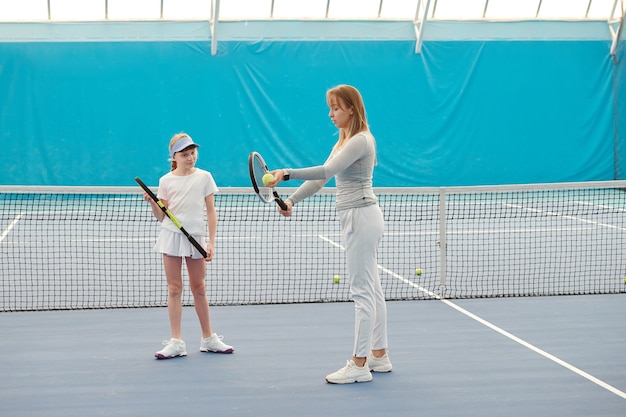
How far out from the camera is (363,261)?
412 centimetres

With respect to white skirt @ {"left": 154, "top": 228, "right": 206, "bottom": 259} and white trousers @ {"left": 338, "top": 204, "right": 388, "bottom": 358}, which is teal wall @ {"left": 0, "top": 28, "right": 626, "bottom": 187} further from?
white trousers @ {"left": 338, "top": 204, "right": 388, "bottom": 358}

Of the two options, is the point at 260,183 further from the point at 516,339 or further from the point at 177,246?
the point at 516,339

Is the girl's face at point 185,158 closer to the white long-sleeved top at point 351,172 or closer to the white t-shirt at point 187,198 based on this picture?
the white t-shirt at point 187,198

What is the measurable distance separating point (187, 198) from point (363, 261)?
1.11 metres

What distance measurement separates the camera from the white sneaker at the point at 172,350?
463 centimetres

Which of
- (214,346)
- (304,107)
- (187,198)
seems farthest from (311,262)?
(304,107)

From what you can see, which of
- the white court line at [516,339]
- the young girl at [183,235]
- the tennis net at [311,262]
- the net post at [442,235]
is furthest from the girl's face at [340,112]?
the net post at [442,235]

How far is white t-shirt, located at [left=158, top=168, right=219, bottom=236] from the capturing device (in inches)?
185

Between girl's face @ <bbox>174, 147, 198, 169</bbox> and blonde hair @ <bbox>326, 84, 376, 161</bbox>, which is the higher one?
blonde hair @ <bbox>326, 84, 376, 161</bbox>

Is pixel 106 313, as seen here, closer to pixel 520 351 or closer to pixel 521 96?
pixel 520 351

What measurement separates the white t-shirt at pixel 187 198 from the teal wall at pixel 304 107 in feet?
39.4

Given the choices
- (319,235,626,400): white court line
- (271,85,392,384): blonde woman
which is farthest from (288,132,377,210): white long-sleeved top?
(319,235,626,400): white court line

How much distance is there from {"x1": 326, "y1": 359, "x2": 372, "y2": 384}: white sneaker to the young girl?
2.73 ft

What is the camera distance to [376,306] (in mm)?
4320
